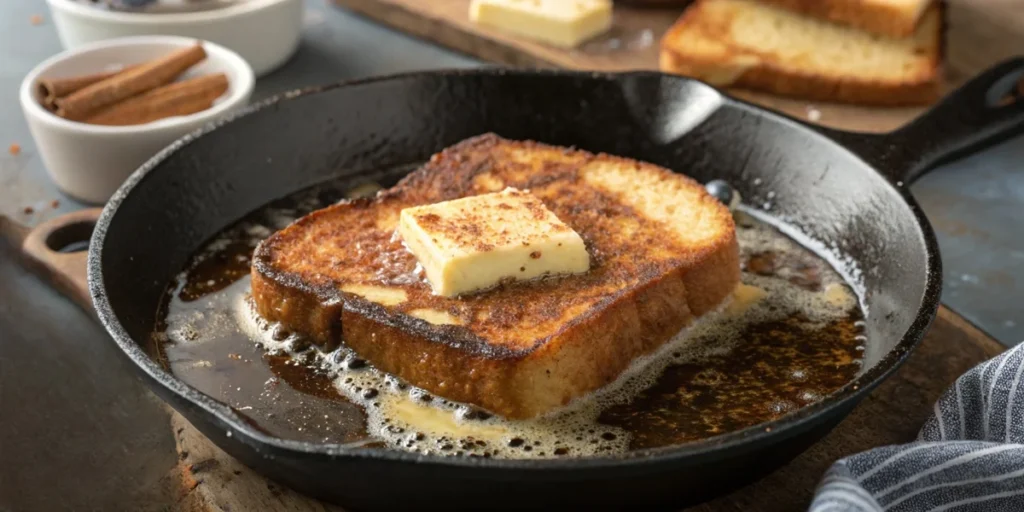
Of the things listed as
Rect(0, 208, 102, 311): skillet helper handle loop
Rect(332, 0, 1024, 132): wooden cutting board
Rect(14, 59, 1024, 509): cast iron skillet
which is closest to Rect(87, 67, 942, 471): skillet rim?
Rect(14, 59, 1024, 509): cast iron skillet

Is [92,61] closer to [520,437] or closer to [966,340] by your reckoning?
[520,437]

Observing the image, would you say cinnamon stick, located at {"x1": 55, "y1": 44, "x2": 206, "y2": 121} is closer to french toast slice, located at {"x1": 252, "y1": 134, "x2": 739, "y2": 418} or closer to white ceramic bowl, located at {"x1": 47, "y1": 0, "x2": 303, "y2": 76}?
white ceramic bowl, located at {"x1": 47, "y1": 0, "x2": 303, "y2": 76}

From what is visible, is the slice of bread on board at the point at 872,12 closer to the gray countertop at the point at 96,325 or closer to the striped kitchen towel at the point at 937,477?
the gray countertop at the point at 96,325

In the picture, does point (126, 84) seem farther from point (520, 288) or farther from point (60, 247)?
point (520, 288)

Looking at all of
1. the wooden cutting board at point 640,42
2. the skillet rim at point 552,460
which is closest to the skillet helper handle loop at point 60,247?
the skillet rim at point 552,460

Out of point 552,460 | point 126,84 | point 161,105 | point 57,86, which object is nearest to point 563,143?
point 161,105

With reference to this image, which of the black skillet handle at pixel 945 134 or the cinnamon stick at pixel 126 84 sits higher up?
the cinnamon stick at pixel 126 84
